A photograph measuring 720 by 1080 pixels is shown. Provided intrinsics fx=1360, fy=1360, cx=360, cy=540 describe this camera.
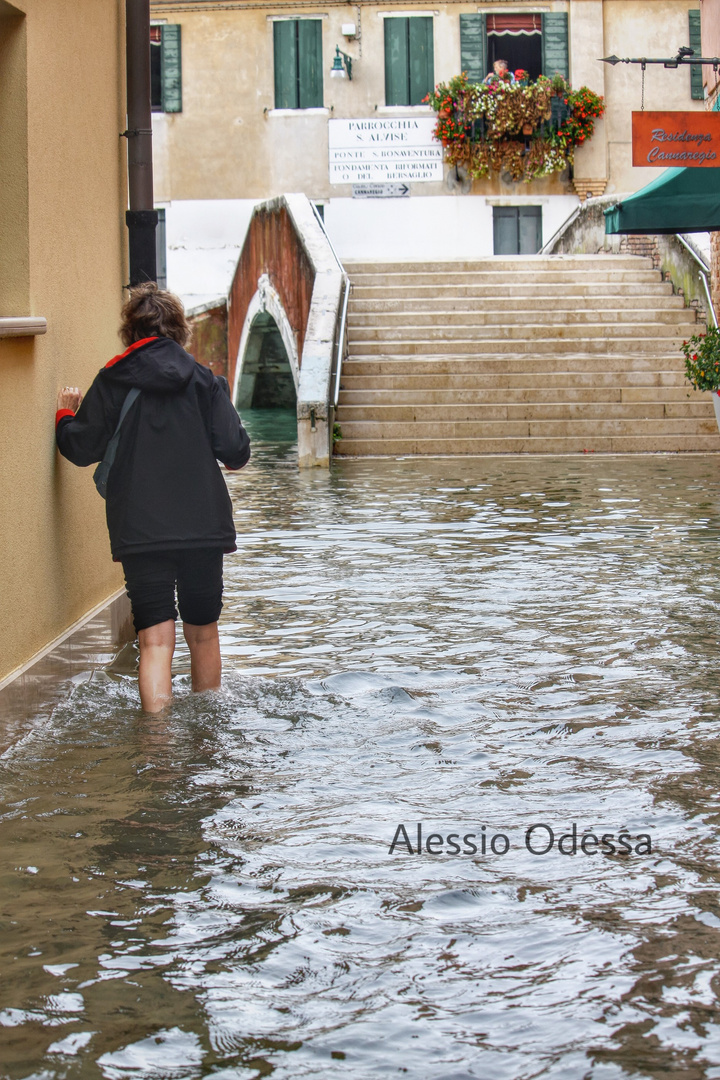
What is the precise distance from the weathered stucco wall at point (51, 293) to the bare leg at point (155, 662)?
0.42 metres

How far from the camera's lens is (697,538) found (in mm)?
8305

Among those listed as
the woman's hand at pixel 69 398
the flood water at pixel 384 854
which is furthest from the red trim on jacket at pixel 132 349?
the flood water at pixel 384 854

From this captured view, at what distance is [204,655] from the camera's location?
15.5 feet

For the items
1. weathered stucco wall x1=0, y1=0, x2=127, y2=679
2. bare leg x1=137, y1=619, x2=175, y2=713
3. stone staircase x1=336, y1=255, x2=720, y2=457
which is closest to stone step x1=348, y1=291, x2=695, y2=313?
stone staircase x1=336, y1=255, x2=720, y2=457

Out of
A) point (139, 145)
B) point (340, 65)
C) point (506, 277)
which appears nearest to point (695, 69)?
point (340, 65)

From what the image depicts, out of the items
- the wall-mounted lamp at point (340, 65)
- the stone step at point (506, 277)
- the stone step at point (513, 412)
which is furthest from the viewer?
the wall-mounted lamp at point (340, 65)

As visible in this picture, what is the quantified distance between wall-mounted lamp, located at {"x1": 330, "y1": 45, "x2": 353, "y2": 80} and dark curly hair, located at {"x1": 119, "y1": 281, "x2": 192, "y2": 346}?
79.1 feet

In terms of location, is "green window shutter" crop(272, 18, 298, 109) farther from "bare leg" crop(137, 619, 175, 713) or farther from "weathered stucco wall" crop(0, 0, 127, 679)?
"bare leg" crop(137, 619, 175, 713)

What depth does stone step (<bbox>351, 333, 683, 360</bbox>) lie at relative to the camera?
16.3 metres

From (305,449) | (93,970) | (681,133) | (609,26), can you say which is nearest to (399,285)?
(305,449)

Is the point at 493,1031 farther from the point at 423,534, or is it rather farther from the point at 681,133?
the point at 681,133

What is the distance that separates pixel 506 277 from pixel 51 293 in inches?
548

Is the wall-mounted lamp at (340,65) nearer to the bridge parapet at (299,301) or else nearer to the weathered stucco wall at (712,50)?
the bridge parapet at (299,301)

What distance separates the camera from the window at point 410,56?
27.5 m
